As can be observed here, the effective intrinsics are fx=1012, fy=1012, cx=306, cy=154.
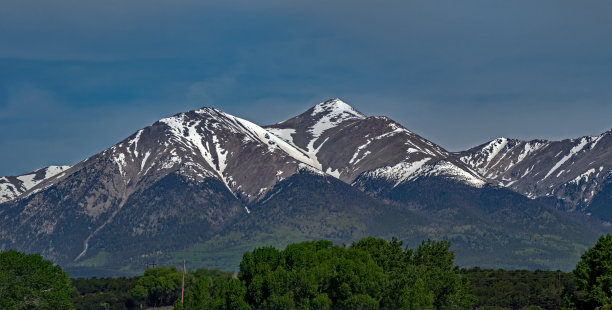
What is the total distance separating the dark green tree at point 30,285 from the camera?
6727 inches

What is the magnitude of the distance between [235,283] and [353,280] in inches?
925

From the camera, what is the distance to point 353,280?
17588 cm

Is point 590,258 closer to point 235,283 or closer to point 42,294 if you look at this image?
point 235,283

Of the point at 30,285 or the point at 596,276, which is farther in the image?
the point at 30,285

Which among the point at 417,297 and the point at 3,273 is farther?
the point at 3,273

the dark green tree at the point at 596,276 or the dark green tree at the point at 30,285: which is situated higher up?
the dark green tree at the point at 30,285

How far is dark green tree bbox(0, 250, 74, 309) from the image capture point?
561 feet

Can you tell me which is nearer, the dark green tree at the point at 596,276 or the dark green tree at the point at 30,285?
the dark green tree at the point at 596,276

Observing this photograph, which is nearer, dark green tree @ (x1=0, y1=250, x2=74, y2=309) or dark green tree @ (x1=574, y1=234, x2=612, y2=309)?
dark green tree @ (x1=574, y1=234, x2=612, y2=309)

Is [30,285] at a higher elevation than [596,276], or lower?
higher

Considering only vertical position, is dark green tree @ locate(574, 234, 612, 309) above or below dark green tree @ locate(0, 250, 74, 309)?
below

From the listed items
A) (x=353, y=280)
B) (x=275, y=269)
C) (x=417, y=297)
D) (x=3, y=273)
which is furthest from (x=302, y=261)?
(x=3, y=273)

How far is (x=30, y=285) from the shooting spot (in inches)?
6939

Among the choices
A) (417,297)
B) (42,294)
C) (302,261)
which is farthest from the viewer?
(302,261)
